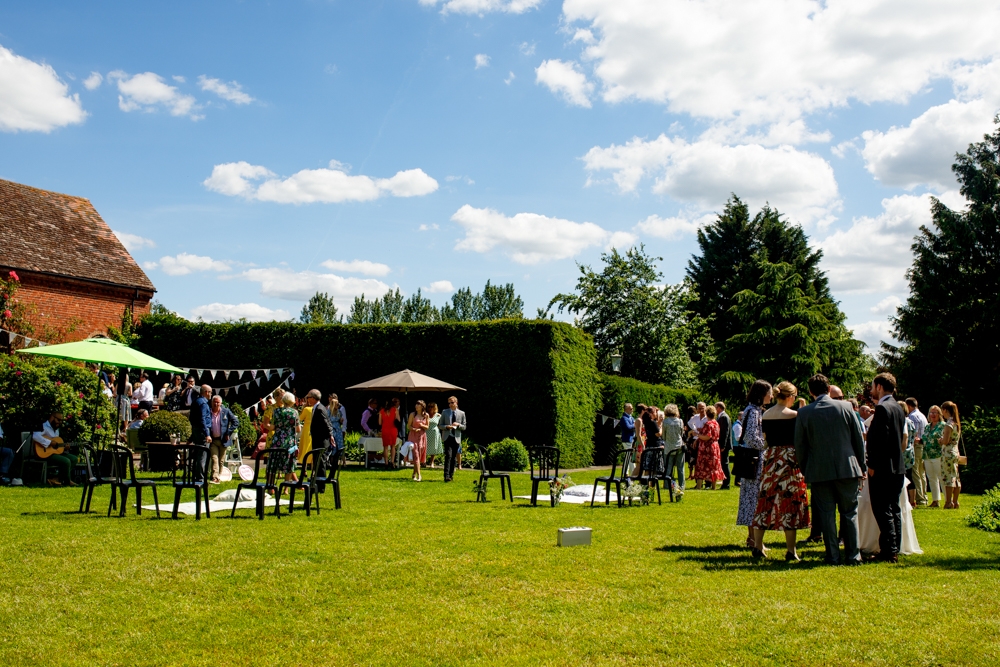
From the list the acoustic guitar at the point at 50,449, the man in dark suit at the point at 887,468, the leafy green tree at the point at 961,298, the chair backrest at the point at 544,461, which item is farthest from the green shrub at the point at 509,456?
the leafy green tree at the point at 961,298

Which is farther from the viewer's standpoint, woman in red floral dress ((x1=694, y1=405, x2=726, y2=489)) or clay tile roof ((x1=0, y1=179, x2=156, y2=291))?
clay tile roof ((x1=0, y1=179, x2=156, y2=291))

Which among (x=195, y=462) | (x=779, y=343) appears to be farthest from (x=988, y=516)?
(x=779, y=343)

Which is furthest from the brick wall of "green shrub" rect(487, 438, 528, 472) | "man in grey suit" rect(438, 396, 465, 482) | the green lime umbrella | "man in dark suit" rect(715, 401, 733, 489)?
"man in dark suit" rect(715, 401, 733, 489)

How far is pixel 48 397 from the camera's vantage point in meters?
14.6

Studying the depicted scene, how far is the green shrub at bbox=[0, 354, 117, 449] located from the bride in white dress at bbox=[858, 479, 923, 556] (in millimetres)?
12667

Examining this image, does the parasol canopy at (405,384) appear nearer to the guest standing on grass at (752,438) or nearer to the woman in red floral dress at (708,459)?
the woman in red floral dress at (708,459)

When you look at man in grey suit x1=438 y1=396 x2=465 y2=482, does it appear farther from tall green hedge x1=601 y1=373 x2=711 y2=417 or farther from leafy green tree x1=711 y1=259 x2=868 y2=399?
leafy green tree x1=711 y1=259 x2=868 y2=399

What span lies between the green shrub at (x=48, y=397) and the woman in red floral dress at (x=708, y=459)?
1153 cm

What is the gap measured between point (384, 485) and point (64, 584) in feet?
28.8

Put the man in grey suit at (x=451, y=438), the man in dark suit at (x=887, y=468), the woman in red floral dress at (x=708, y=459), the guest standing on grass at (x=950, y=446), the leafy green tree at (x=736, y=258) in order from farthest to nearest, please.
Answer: the leafy green tree at (x=736, y=258) → the man in grey suit at (x=451, y=438) → the woman in red floral dress at (x=708, y=459) → the guest standing on grass at (x=950, y=446) → the man in dark suit at (x=887, y=468)

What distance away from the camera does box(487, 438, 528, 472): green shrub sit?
19344mm

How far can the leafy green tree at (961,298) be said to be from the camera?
3111 centimetres

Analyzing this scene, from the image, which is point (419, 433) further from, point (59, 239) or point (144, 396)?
point (59, 239)

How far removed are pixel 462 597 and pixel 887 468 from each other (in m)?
4.32
